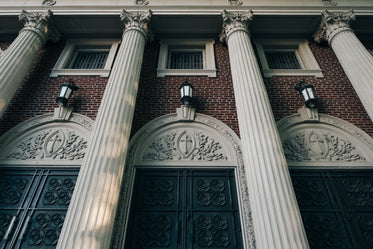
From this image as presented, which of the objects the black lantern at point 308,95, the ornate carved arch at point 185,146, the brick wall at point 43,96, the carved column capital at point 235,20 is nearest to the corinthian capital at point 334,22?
the black lantern at point 308,95

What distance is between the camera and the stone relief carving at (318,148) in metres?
5.24

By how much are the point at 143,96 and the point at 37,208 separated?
364 cm

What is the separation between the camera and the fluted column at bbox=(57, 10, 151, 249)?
3.32m

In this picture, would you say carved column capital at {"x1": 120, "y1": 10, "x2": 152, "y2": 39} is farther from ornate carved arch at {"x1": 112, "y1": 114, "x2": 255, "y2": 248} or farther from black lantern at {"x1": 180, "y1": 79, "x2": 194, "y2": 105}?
ornate carved arch at {"x1": 112, "y1": 114, "x2": 255, "y2": 248}

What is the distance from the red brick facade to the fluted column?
2.74 ft

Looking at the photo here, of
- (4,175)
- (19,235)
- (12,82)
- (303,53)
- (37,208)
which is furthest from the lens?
(303,53)

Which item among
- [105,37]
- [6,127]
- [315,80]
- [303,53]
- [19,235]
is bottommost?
[19,235]

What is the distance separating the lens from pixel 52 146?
540cm

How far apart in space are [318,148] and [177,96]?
3.92 metres

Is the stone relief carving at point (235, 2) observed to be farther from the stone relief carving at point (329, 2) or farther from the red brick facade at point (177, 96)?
the stone relief carving at point (329, 2)

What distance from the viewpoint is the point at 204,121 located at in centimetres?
570

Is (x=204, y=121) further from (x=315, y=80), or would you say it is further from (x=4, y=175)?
(x=4, y=175)

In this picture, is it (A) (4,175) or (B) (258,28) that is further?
(B) (258,28)

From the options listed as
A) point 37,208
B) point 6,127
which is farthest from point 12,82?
point 37,208
